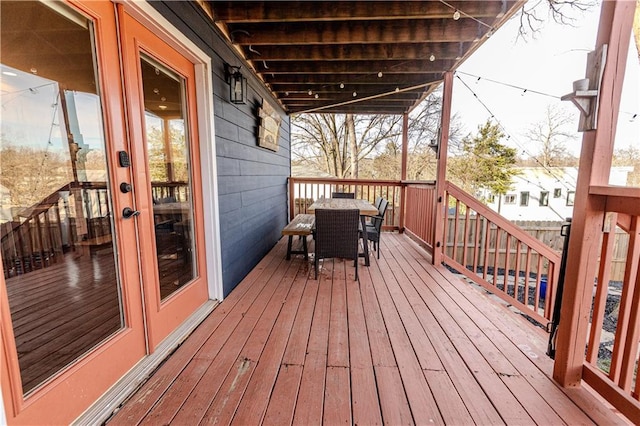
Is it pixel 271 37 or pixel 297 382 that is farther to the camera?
pixel 271 37

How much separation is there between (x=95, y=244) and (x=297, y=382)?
51.7 inches

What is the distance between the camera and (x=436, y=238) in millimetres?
3537

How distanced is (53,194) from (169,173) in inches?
30.4

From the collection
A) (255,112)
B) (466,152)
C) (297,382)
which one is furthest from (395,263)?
(466,152)

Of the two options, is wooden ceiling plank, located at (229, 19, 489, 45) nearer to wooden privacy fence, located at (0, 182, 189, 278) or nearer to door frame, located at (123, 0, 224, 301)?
door frame, located at (123, 0, 224, 301)

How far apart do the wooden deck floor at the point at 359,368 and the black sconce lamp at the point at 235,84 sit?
1.99m

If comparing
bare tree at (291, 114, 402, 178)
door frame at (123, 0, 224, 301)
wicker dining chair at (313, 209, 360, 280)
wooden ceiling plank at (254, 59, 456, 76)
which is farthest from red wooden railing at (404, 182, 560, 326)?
bare tree at (291, 114, 402, 178)

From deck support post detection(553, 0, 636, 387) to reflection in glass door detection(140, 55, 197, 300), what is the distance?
2457mm

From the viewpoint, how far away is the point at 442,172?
3.34 meters

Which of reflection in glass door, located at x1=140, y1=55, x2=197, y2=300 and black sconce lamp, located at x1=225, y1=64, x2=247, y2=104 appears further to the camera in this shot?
black sconce lamp, located at x1=225, y1=64, x2=247, y2=104

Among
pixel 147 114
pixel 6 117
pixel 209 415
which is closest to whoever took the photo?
pixel 6 117

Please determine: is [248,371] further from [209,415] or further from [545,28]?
[545,28]

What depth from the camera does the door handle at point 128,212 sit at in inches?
58.6

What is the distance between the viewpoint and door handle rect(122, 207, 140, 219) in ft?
4.88
